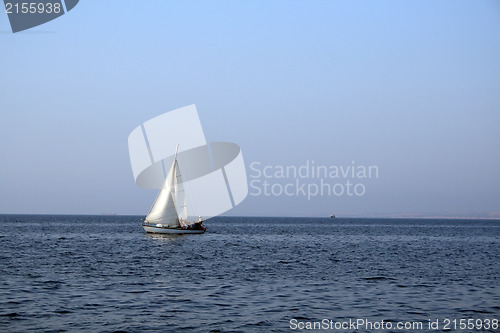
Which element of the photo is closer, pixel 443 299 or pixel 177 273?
pixel 443 299

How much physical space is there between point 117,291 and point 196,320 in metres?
8.96

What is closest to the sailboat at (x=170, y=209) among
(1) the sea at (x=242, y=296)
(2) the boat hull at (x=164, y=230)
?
(2) the boat hull at (x=164, y=230)

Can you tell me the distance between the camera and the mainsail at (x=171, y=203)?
286 feet

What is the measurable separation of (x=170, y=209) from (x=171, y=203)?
1.31m

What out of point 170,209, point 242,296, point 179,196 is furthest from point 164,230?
point 242,296

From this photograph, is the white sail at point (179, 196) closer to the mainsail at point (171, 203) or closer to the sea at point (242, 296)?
the mainsail at point (171, 203)

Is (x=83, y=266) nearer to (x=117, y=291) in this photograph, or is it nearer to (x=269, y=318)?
(x=117, y=291)

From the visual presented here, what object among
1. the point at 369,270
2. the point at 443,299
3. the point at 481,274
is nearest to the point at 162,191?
the point at 369,270

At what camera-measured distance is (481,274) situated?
42281 millimetres

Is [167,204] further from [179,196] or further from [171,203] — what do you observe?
[179,196]

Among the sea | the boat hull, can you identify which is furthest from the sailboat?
the sea

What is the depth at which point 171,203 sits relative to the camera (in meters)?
88.8

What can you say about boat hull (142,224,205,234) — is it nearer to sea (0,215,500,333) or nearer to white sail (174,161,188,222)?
white sail (174,161,188,222)

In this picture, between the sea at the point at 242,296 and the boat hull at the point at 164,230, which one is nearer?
the sea at the point at 242,296
